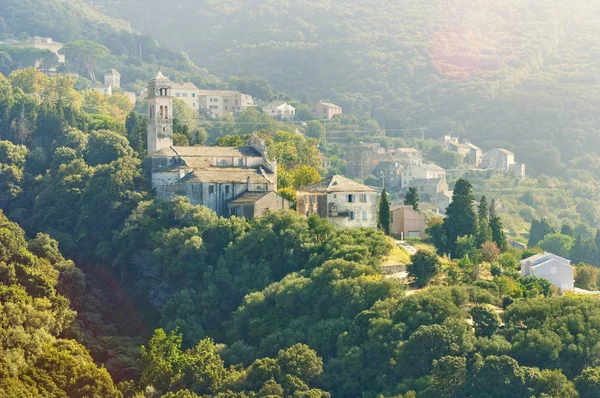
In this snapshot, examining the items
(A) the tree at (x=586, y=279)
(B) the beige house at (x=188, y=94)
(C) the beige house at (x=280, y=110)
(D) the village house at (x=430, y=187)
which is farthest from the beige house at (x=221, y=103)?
(A) the tree at (x=586, y=279)

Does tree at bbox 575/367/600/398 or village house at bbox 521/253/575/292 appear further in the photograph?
village house at bbox 521/253/575/292

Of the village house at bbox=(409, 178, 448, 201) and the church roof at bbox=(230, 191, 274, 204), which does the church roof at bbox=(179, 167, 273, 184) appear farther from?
the village house at bbox=(409, 178, 448, 201)

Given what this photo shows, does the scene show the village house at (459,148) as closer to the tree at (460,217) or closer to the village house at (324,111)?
the village house at (324,111)

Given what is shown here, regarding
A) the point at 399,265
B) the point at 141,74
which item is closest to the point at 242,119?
the point at 141,74

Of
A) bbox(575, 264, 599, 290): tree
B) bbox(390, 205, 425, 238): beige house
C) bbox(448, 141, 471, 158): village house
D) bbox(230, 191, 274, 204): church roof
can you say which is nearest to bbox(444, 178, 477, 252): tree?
bbox(390, 205, 425, 238): beige house

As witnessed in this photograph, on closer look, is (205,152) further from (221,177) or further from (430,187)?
(430,187)
